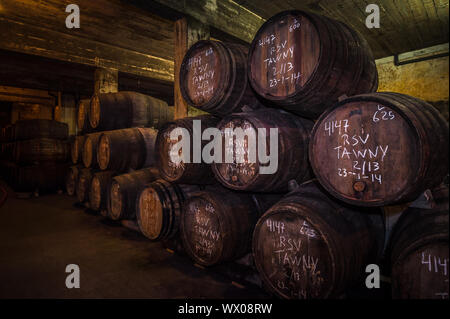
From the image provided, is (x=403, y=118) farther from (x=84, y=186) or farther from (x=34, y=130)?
(x=34, y=130)

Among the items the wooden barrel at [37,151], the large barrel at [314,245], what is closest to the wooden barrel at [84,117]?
the wooden barrel at [37,151]

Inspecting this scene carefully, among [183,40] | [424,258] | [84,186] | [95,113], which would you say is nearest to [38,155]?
[84,186]

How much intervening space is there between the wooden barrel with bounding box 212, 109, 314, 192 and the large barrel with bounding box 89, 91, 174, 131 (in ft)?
12.0

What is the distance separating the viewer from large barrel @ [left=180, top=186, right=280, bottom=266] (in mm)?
2637

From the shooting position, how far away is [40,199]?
7828mm

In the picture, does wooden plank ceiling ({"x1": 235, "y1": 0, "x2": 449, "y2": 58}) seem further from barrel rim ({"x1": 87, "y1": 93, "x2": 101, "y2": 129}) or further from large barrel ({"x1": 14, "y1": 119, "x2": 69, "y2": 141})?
large barrel ({"x1": 14, "y1": 119, "x2": 69, "y2": 141})

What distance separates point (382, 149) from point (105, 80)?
7.86m

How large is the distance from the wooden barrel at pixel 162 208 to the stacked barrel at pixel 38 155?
21.8 ft

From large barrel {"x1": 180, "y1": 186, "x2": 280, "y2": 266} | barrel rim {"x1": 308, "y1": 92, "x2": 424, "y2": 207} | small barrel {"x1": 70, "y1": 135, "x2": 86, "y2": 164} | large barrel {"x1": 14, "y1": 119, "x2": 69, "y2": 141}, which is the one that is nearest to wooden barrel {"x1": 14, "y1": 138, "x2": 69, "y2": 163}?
large barrel {"x1": 14, "y1": 119, "x2": 69, "y2": 141}

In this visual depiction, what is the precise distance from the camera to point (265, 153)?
2.26m

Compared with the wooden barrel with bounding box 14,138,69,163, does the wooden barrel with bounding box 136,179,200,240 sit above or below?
below

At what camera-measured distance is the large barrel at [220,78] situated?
2758mm
